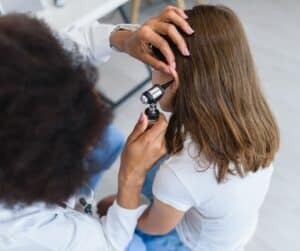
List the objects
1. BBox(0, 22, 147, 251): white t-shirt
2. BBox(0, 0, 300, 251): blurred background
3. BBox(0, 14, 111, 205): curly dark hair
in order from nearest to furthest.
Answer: BBox(0, 14, 111, 205): curly dark hair
BBox(0, 22, 147, 251): white t-shirt
BBox(0, 0, 300, 251): blurred background

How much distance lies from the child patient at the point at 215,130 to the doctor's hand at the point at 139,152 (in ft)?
0.23

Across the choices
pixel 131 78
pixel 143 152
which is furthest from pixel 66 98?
pixel 131 78

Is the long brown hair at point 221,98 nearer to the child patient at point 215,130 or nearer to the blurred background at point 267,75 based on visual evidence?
the child patient at point 215,130

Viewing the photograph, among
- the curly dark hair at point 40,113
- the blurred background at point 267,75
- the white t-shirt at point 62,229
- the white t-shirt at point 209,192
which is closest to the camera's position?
the curly dark hair at point 40,113

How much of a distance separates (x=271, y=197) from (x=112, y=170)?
24.1 inches

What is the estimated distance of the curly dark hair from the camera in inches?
25.6

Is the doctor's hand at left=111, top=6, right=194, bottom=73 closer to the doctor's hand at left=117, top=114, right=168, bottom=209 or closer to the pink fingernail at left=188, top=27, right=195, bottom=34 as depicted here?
the pink fingernail at left=188, top=27, right=195, bottom=34

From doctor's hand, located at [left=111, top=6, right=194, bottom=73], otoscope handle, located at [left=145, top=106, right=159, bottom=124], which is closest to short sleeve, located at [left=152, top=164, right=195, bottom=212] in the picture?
otoscope handle, located at [left=145, top=106, right=159, bottom=124]

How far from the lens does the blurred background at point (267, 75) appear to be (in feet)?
4.84

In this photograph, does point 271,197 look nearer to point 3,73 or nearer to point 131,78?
point 131,78

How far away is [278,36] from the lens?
2164mm

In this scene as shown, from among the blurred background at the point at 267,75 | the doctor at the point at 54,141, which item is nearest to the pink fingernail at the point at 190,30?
the doctor at the point at 54,141

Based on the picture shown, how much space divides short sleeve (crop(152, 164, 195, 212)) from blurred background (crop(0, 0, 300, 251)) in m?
0.33

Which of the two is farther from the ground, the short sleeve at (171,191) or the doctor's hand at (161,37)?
the doctor's hand at (161,37)
